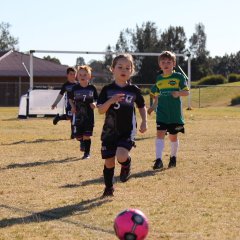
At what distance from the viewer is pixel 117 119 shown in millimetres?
7672

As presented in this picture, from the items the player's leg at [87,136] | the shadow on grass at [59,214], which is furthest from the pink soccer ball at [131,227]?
the player's leg at [87,136]

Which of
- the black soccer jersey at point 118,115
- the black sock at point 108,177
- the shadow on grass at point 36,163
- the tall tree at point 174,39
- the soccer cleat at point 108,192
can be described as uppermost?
the tall tree at point 174,39

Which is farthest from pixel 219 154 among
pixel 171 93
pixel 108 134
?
pixel 108 134

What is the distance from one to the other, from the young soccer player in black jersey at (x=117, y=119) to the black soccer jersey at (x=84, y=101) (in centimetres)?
417

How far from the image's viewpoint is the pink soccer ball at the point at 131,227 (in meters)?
4.88

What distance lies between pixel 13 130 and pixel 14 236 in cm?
1397

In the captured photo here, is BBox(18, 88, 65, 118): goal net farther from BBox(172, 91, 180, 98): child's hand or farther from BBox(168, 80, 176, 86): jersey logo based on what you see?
BBox(172, 91, 180, 98): child's hand

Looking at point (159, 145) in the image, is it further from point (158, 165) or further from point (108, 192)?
point (108, 192)

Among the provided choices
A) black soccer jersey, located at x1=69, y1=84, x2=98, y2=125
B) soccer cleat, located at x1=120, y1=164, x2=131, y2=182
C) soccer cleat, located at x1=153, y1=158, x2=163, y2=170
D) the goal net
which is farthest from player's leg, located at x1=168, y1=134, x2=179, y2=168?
the goal net

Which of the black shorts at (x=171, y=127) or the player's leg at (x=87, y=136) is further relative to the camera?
the player's leg at (x=87, y=136)

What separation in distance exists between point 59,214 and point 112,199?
0.95 m

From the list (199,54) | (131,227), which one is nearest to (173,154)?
(131,227)

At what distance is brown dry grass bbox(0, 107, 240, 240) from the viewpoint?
5.91m

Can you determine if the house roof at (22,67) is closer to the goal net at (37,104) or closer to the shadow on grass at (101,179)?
the goal net at (37,104)
